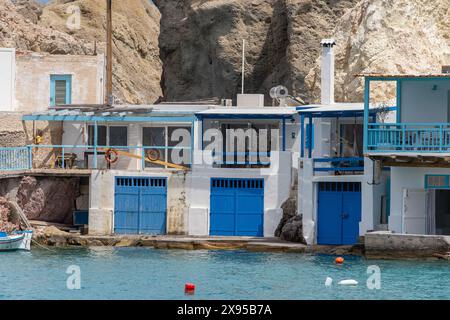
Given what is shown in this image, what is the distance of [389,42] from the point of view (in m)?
65.8

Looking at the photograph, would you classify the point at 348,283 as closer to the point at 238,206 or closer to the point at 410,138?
the point at 410,138

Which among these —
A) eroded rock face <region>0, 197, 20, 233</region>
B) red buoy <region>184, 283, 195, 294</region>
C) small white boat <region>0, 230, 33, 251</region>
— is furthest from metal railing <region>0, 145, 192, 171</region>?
red buoy <region>184, 283, 195, 294</region>

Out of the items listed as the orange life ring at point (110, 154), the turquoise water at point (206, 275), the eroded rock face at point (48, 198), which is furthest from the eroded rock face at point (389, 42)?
the turquoise water at point (206, 275)

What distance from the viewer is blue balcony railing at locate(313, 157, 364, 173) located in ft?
177

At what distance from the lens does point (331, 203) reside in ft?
179

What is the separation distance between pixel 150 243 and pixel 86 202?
17.2 ft

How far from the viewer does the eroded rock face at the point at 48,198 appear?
58594 millimetres

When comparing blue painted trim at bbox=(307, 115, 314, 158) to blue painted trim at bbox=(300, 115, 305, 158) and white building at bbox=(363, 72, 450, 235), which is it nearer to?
blue painted trim at bbox=(300, 115, 305, 158)

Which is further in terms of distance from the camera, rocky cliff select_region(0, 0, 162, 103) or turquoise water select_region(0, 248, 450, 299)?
rocky cliff select_region(0, 0, 162, 103)

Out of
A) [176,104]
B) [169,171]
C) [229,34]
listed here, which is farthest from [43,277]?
[229,34]

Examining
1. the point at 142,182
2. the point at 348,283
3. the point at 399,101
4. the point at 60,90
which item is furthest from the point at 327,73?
the point at 348,283

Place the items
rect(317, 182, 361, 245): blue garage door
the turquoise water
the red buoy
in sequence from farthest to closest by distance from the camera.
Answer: rect(317, 182, 361, 245): blue garage door, the turquoise water, the red buoy

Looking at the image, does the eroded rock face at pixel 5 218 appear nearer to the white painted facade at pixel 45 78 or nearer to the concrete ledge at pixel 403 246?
the white painted facade at pixel 45 78

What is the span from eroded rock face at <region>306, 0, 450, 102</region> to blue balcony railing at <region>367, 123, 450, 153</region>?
524 inches
